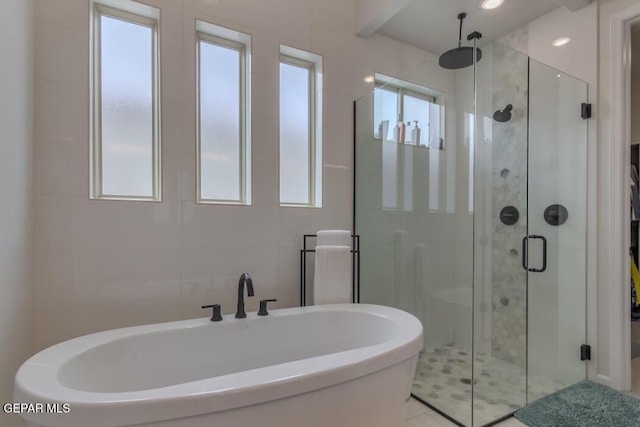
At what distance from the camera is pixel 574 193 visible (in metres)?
2.26

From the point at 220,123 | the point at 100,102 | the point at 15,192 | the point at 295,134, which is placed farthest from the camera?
the point at 295,134

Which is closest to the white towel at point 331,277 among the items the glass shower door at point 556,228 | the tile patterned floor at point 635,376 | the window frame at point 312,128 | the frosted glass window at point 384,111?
the window frame at point 312,128

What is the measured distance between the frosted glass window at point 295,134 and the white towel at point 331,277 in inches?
21.0

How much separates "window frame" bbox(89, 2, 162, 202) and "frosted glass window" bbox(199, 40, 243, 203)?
10.3 inches

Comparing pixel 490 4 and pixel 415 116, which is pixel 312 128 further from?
pixel 490 4

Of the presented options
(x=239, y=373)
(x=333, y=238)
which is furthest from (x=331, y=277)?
(x=239, y=373)

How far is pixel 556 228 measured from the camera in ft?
7.63

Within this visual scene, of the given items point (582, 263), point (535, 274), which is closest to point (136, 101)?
point (535, 274)

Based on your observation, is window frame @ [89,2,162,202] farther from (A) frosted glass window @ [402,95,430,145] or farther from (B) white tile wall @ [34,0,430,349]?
(A) frosted glass window @ [402,95,430,145]

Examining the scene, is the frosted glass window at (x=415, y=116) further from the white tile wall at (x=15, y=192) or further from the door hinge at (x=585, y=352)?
the white tile wall at (x=15, y=192)

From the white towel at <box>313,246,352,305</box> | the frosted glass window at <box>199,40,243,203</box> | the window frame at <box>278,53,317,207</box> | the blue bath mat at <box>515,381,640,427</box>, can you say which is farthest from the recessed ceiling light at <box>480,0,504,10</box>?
the blue bath mat at <box>515,381,640,427</box>

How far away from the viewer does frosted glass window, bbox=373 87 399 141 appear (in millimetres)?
2482

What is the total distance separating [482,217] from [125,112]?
8.14 ft

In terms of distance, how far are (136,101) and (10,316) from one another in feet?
4.18
